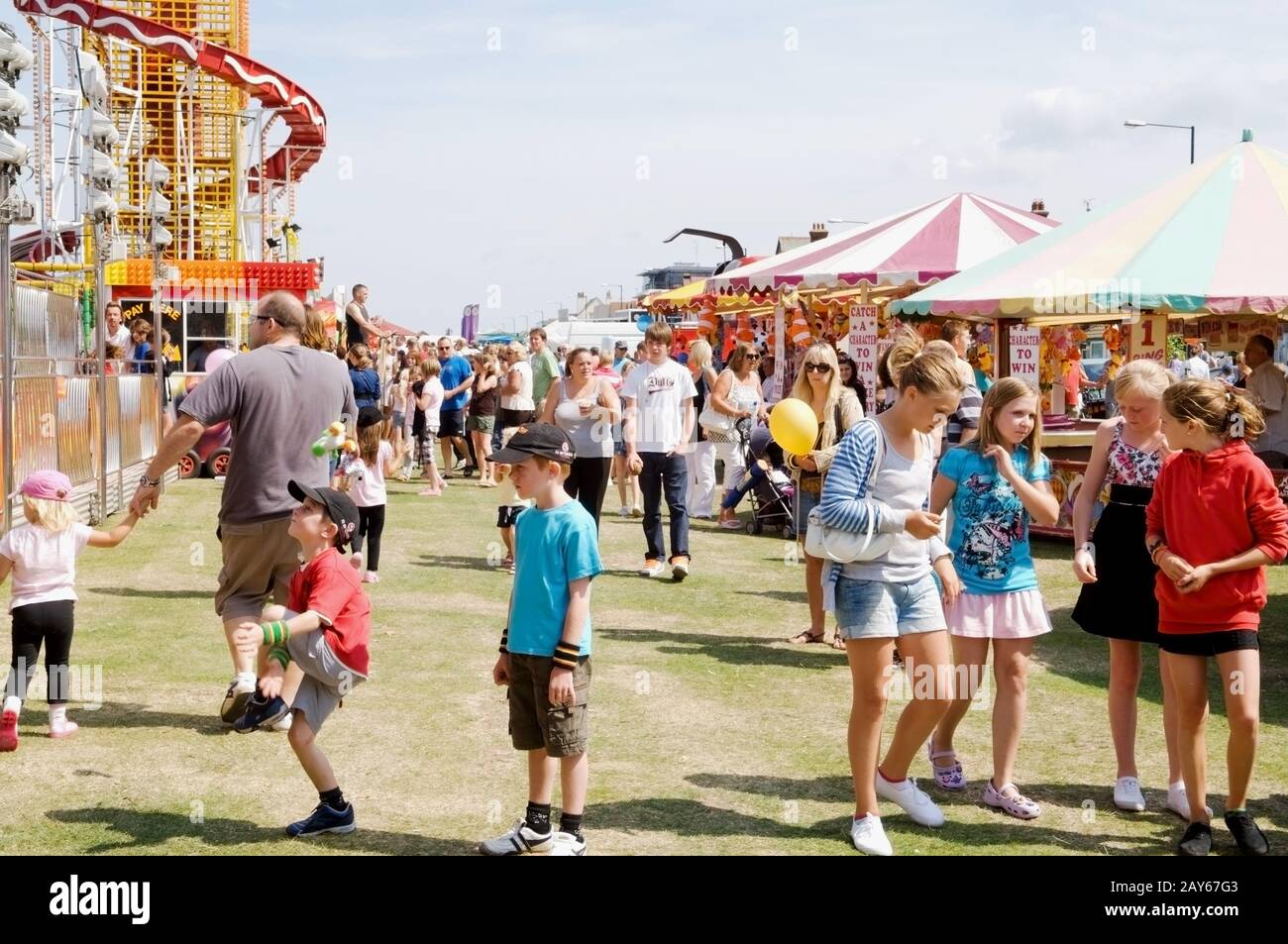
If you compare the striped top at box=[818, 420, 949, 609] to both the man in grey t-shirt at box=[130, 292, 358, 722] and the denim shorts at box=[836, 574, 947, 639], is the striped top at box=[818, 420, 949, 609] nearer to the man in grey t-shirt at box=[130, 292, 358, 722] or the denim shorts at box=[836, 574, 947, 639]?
the denim shorts at box=[836, 574, 947, 639]

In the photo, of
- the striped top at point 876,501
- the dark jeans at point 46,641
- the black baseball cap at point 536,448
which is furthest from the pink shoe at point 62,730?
the striped top at point 876,501

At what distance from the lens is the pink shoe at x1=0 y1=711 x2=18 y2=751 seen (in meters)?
6.51

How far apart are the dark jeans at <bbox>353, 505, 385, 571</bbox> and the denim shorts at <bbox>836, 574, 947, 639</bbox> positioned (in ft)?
20.3

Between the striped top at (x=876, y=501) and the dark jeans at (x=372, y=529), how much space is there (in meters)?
6.15

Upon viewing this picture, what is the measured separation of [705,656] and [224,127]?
33659mm

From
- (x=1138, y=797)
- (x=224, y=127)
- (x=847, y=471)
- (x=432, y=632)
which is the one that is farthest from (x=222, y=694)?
(x=224, y=127)

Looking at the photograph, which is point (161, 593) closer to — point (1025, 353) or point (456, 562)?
point (456, 562)

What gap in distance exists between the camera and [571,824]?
203 inches

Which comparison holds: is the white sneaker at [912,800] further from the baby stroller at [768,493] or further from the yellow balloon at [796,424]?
the baby stroller at [768,493]

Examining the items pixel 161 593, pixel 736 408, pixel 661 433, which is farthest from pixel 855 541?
pixel 736 408

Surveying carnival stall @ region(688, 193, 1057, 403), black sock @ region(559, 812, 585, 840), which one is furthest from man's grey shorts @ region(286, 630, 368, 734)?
carnival stall @ region(688, 193, 1057, 403)

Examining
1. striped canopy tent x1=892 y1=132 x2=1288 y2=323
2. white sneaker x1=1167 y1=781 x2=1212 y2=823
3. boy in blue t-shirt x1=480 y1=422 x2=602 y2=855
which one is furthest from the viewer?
striped canopy tent x1=892 y1=132 x2=1288 y2=323

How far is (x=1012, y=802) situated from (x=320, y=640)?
8.90 ft

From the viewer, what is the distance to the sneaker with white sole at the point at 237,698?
6.96m
